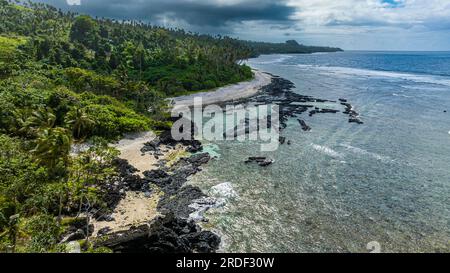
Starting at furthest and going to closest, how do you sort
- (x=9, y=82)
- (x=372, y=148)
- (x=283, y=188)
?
1. (x=9, y=82)
2. (x=372, y=148)
3. (x=283, y=188)

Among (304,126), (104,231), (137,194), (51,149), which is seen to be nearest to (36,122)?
(51,149)

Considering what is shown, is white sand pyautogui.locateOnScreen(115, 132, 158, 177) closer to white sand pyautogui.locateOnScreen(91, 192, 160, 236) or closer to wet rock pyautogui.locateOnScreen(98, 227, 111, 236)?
white sand pyautogui.locateOnScreen(91, 192, 160, 236)

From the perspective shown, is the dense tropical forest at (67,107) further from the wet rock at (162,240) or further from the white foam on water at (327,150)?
the white foam on water at (327,150)

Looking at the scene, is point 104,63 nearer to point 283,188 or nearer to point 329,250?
point 283,188

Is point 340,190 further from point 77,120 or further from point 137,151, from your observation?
point 77,120
